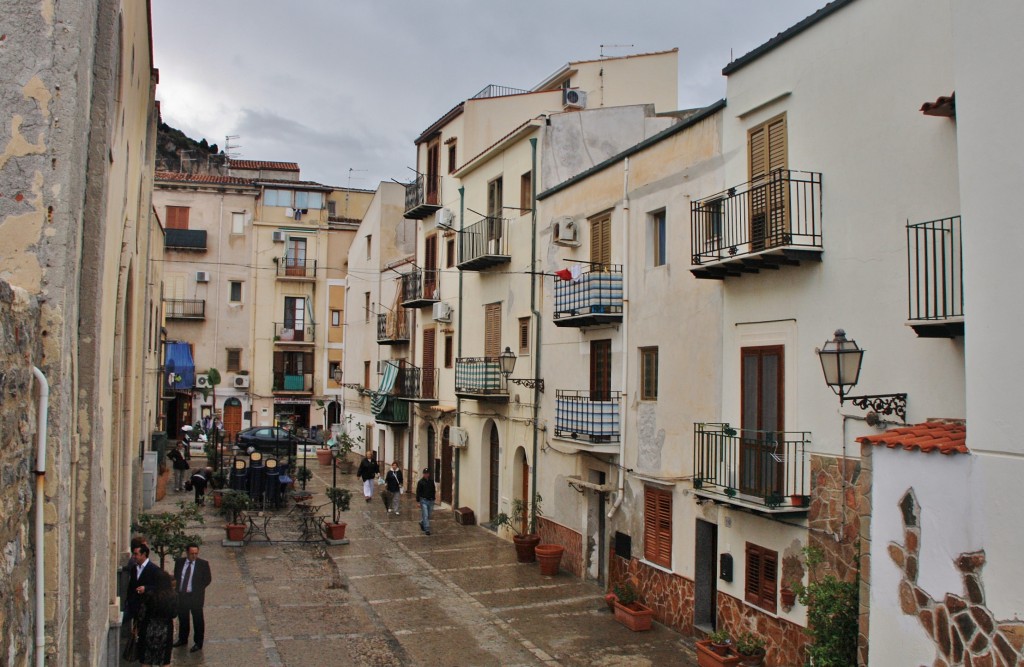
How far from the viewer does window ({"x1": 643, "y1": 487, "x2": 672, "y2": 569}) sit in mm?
15016

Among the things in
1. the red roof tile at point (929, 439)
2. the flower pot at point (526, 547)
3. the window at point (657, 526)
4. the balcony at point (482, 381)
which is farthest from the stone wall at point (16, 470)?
the balcony at point (482, 381)

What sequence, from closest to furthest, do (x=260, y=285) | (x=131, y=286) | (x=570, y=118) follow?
(x=131, y=286)
(x=570, y=118)
(x=260, y=285)

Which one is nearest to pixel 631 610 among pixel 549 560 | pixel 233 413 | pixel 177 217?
pixel 549 560

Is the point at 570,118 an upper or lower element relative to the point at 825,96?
upper

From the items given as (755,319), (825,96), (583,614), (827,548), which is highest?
(825,96)

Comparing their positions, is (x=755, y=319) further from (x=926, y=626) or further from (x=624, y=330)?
(x=926, y=626)

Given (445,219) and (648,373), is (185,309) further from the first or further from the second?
(648,373)

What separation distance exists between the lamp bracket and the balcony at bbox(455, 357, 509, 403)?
1253cm

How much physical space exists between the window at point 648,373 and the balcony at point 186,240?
120ft

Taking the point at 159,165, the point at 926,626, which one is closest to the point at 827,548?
the point at 926,626

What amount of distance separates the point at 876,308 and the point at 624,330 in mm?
6705

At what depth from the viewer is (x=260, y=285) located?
47.5 metres

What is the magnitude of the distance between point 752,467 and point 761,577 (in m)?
1.60

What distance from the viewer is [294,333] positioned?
47406 mm
